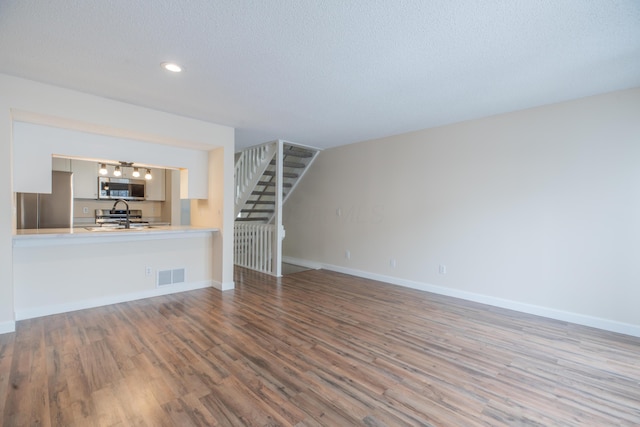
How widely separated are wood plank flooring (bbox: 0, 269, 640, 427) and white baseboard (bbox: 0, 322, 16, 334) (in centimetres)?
11

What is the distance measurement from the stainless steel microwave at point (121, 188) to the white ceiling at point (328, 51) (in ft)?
11.2

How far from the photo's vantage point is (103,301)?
3.57m

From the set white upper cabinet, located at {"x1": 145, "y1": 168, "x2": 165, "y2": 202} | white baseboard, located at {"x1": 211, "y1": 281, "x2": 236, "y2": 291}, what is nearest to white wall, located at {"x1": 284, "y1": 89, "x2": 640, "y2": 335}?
white baseboard, located at {"x1": 211, "y1": 281, "x2": 236, "y2": 291}

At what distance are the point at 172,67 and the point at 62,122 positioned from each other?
1.67m

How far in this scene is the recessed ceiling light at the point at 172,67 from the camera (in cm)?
243

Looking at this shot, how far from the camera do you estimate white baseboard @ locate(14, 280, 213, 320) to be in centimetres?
314

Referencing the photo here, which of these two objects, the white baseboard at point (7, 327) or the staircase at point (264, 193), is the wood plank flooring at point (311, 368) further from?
the staircase at point (264, 193)

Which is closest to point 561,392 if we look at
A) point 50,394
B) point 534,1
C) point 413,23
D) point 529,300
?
point 529,300

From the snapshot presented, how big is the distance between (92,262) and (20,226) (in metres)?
2.31

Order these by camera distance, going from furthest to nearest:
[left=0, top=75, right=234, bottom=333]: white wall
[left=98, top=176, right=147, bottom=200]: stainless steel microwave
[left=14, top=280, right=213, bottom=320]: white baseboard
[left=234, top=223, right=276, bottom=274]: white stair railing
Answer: [left=98, top=176, right=147, bottom=200]: stainless steel microwave, [left=234, top=223, right=276, bottom=274]: white stair railing, [left=14, top=280, right=213, bottom=320]: white baseboard, [left=0, top=75, right=234, bottom=333]: white wall

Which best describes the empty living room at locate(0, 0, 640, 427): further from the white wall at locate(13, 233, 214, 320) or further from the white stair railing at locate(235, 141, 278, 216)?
the white stair railing at locate(235, 141, 278, 216)

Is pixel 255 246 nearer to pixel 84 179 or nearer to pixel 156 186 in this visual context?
pixel 156 186

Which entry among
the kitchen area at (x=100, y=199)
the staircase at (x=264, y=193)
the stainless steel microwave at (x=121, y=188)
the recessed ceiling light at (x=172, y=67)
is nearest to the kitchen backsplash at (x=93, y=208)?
the kitchen area at (x=100, y=199)

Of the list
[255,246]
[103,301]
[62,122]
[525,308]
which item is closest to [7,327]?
[103,301]
